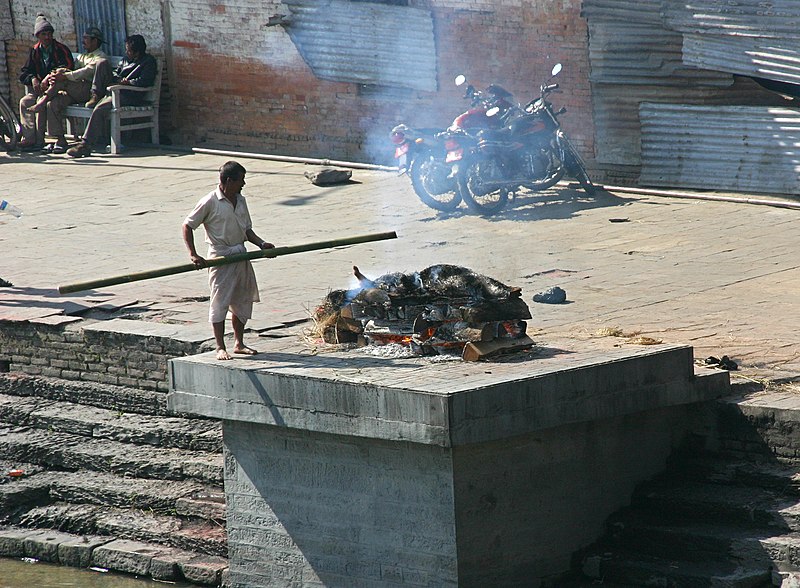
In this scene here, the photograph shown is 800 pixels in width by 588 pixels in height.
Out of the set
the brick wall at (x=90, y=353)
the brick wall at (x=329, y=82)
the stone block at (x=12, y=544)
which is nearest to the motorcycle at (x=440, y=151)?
the brick wall at (x=329, y=82)

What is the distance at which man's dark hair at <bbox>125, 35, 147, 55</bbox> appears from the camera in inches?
657

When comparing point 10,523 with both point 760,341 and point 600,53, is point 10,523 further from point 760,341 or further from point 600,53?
point 600,53

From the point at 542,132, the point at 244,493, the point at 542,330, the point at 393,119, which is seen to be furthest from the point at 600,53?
the point at 244,493

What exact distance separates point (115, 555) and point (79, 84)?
9.89 metres

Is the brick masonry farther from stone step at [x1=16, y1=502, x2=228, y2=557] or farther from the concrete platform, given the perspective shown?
stone step at [x1=16, y1=502, x2=228, y2=557]

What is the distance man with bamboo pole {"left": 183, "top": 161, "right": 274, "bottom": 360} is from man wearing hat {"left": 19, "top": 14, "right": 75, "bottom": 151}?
406 inches

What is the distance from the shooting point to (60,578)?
847cm

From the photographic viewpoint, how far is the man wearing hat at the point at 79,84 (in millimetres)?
17031

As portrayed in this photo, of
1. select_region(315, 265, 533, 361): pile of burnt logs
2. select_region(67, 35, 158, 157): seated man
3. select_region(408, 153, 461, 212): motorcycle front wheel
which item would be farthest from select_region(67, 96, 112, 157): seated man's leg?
select_region(315, 265, 533, 361): pile of burnt logs

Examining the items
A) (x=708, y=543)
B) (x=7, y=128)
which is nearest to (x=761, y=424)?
(x=708, y=543)

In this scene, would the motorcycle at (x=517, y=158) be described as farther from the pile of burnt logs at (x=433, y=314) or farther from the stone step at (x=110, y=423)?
the pile of burnt logs at (x=433, y=314)

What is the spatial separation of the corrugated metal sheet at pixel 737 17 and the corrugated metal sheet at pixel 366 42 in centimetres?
278

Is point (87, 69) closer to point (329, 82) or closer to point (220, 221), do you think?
point (329, 82)

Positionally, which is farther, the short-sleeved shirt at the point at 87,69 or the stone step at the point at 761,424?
the short-sleeved shirt at the point at 87,69
